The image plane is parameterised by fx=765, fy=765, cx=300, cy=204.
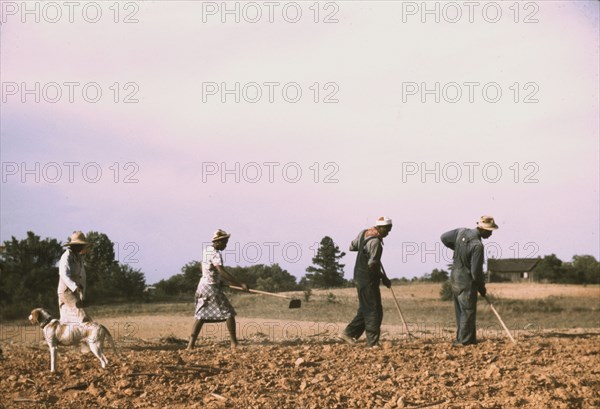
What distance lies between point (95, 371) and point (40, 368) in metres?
0.86

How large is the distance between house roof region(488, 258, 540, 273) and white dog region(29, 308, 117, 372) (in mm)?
50293

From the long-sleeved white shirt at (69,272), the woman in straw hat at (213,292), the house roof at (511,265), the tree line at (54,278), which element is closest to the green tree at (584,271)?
the house roof at (511,265)

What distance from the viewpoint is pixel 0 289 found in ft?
82.0

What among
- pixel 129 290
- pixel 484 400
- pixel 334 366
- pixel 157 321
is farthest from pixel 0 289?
pixel 484 400

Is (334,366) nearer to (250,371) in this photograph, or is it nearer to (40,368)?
(250,371)

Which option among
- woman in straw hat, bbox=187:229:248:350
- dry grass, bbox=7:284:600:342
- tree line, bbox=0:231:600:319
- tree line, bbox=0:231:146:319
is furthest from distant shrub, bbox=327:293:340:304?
woman in straw hat, bbox=187:229:248:350

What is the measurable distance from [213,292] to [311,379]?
2.89 meters

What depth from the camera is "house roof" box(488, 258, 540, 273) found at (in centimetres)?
5681

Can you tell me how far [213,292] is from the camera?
1046 cm

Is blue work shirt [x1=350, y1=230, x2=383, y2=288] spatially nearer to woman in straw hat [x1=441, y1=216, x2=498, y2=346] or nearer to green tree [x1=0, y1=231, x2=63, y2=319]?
woman in straw hat [x1=441, y1=216, x2=498, y2=346]

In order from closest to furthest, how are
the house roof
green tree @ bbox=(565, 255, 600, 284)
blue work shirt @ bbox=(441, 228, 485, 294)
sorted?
blue work shirt @ bbox=(441, 228, 485, 294) < green tree @ bbox=(565, 255, 600, 284) < the house roof

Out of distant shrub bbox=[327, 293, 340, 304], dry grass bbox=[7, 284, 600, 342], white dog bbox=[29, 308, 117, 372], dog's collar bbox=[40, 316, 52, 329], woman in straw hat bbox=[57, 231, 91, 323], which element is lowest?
dry grass bbox=[7, 284, 600, 342]

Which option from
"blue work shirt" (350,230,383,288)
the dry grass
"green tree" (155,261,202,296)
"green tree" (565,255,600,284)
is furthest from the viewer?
"green tree" (565,255,600,284)

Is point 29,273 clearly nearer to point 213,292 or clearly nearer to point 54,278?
point 54,278
